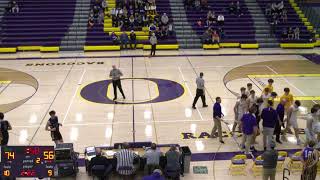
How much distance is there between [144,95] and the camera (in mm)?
19500

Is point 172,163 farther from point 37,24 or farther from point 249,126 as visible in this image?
point 37,24

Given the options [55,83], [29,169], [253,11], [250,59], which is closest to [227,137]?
[29,169]

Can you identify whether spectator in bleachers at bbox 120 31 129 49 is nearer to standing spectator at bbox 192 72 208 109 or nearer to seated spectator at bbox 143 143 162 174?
standing spectator at bbox 192 72 208 109

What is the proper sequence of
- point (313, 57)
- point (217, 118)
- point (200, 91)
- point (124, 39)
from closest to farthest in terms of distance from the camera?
point (217, 118)
point (200, 91)
point (313, 57)
point (124, 39)

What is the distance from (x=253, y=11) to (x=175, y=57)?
997 cm

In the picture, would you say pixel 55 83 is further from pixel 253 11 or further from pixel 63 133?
pixel 253 11

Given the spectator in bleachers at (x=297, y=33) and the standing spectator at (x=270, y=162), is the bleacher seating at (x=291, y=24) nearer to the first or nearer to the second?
the spectator in bleachers at (x=297, y=33)

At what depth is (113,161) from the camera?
11.5 meters

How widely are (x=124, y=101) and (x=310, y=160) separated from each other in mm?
9415

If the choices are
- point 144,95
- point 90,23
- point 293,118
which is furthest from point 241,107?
point 90,23

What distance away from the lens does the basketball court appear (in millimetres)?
14883

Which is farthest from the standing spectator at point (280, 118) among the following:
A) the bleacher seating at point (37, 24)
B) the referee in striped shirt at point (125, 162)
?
the bleacher seating at point (37, 24)

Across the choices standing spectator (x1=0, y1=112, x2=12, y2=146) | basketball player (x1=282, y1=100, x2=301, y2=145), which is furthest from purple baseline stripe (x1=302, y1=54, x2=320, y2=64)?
standing spectator (x1=0, y1=112, x2=12, y2=146)
